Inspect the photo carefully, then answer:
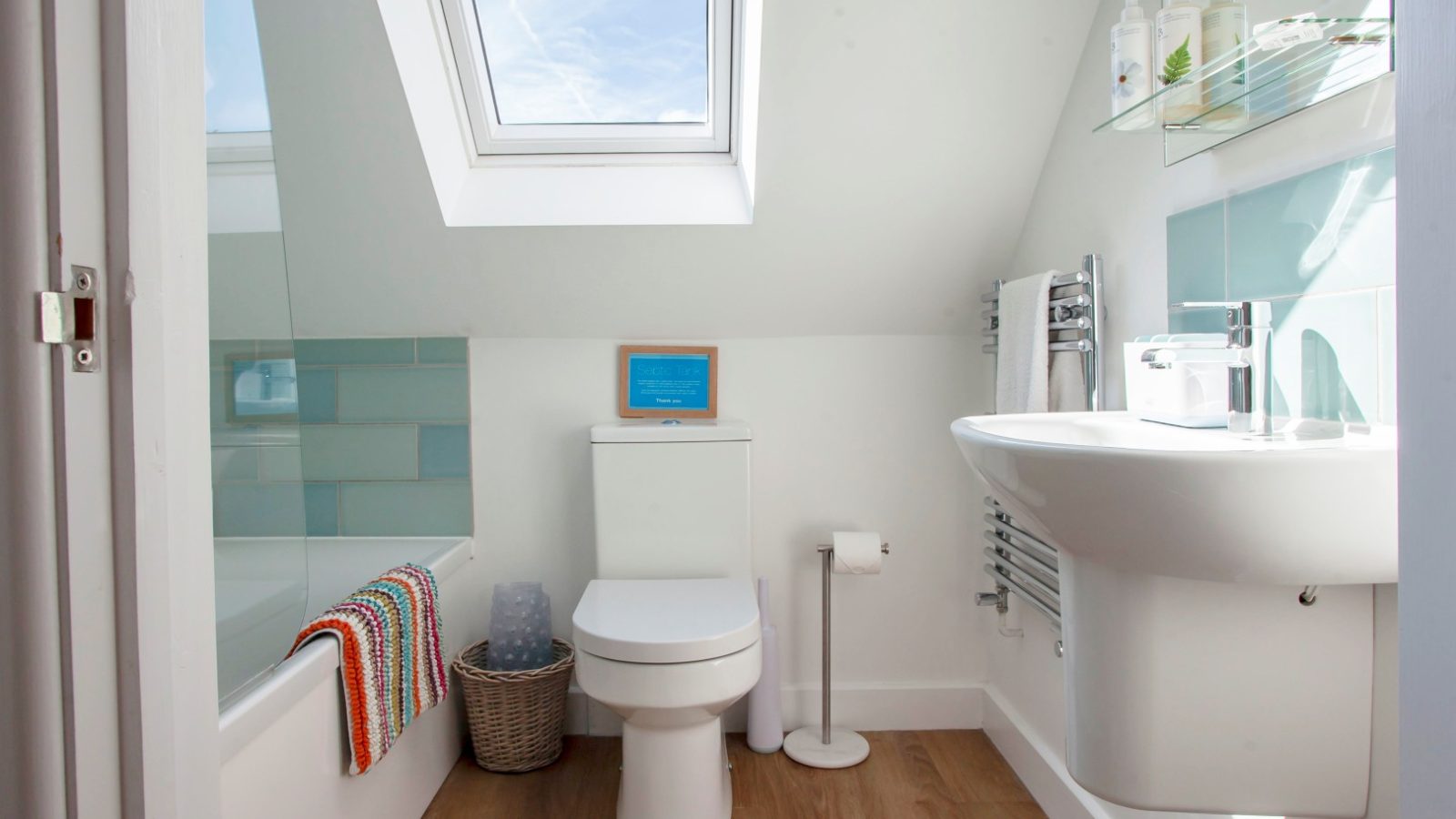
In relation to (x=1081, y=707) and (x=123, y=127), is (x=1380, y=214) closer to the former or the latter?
(x=1081, y=707)

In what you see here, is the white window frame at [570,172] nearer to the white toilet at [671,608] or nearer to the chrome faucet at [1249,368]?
the white toilet at [671,608]

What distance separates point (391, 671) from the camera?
1.72 metres

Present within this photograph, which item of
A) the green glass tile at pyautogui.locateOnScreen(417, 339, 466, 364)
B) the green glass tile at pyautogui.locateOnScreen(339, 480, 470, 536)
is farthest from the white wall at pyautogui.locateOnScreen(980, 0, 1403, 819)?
the green glass tile at pyautogui.locateOnScreen(339, 480, 470, 536)

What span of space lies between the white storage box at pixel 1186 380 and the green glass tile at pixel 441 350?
1676 mm

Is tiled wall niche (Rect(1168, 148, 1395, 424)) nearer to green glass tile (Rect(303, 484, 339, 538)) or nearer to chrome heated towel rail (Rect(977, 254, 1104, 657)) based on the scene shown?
chrome heated towel rail (Rect(977, 254, 1104, 657))

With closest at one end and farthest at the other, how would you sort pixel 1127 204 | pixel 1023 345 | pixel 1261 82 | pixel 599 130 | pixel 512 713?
pixel 1261 82 < pixel 1127 204 < pixel 1023 345 < pixel 512 713 < pixel 599 130

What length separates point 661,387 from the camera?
242 centimetres

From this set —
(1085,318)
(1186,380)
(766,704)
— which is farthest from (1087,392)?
(766,704)

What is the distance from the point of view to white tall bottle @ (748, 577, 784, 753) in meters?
2.30

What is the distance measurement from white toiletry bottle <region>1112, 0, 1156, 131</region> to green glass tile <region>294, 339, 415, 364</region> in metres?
1.78

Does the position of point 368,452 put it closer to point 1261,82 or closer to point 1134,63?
point 1134,63

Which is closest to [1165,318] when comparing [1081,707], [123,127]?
[1081,707]

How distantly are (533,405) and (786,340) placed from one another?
27.2 inches

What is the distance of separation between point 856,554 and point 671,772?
2.36 feet
